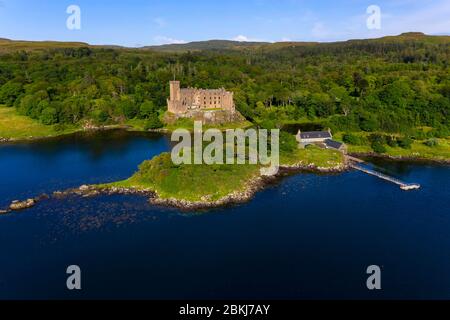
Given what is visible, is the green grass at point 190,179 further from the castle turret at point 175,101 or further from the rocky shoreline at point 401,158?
the castle turret at point 175,101

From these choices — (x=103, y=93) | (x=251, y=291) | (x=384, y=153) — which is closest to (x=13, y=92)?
(x=103, y=93)

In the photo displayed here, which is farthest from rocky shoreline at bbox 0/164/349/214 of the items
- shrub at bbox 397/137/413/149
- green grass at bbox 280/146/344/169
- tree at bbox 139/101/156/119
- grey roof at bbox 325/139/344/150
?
tree at bbox 139/101/156/119

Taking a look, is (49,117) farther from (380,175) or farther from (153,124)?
(380,175)

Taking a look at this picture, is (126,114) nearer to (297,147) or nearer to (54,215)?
(297,147)

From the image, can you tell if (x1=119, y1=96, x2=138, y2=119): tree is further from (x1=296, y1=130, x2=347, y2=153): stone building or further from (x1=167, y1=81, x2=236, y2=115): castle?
(x1=296, y1=130, x2=347, y2=153): stone building

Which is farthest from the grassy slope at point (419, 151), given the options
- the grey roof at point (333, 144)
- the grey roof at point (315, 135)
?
the grey roof at point (315, 135)

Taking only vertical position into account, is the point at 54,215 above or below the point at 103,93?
below
